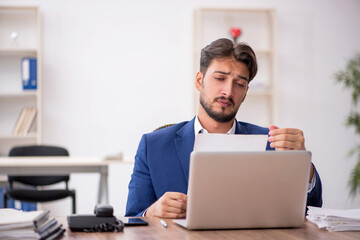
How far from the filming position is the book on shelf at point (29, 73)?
509 centimetres

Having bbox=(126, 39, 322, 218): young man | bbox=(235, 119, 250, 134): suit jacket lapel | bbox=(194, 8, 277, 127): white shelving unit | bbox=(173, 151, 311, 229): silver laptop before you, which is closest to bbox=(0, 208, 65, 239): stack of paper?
bbox=(173, 151, 311, 229): silver laptop

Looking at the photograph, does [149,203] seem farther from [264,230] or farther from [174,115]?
[174,115]

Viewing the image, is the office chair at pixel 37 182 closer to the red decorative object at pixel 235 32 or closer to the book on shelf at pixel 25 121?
the book on shelf at pixel 25 121

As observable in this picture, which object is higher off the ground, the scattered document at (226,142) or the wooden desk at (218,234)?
the scattered document at (226,142)

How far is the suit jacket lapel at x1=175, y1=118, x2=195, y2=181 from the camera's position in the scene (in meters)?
1.92

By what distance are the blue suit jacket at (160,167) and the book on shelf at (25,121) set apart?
343 cm

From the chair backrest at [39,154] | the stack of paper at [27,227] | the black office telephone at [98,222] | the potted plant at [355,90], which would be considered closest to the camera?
the stack of paper at [27,227]

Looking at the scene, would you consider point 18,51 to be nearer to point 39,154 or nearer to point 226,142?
point 39,154

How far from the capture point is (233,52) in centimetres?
198

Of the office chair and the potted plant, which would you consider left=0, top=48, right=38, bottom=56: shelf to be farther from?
the potted plant

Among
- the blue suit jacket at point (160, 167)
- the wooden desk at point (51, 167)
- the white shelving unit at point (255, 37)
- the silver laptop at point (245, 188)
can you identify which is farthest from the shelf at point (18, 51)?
the silver laptop at point (245, 188)

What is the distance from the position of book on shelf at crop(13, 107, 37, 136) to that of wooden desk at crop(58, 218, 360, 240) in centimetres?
395

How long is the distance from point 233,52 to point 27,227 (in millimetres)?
1079

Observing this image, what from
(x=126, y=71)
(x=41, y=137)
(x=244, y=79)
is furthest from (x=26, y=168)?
(x=244, y=79)
